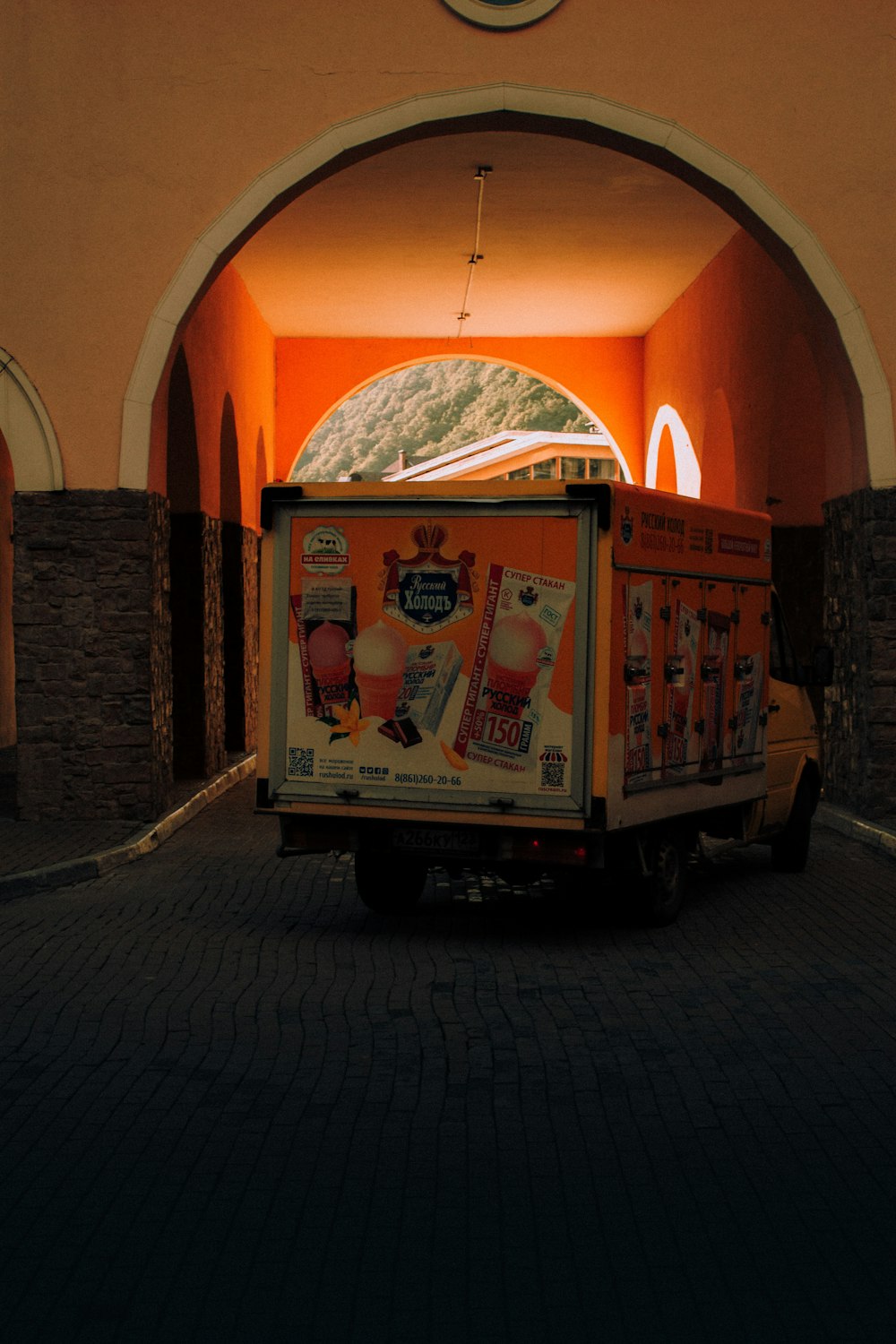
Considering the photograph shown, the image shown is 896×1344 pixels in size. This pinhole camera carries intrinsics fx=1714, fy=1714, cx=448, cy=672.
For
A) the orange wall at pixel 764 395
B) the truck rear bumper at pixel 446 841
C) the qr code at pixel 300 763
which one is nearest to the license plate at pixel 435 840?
the truck rear bumper at pixel 446 841

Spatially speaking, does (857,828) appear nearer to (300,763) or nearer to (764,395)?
(300,763)

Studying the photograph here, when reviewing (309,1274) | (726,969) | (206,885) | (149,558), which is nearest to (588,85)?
(149,558)

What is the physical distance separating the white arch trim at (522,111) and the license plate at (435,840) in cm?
547

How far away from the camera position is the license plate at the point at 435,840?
906cm

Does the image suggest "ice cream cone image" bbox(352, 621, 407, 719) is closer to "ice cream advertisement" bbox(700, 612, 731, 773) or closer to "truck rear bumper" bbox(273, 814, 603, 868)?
"truck rear bumper" bbox(273, 814, 603, 868)

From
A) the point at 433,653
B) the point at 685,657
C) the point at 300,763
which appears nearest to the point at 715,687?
the point at 685,657

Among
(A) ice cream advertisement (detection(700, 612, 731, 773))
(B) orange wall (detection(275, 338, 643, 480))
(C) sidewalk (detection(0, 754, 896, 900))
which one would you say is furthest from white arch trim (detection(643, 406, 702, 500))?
(A) ice cream advertisement (detection(700, 612, 731, 773))

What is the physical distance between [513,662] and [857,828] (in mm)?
5368

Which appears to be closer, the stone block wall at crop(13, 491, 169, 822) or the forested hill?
the stone block wall at crop(13, 491, 169, 822)

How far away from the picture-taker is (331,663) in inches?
368

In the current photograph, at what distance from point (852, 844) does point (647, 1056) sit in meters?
7.17

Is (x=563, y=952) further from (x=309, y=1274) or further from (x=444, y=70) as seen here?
(x=444, y=70)

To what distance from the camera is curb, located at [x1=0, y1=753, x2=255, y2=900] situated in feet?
35.3

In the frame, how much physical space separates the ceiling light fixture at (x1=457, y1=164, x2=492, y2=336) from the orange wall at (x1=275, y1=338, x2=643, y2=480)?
1.03 m
